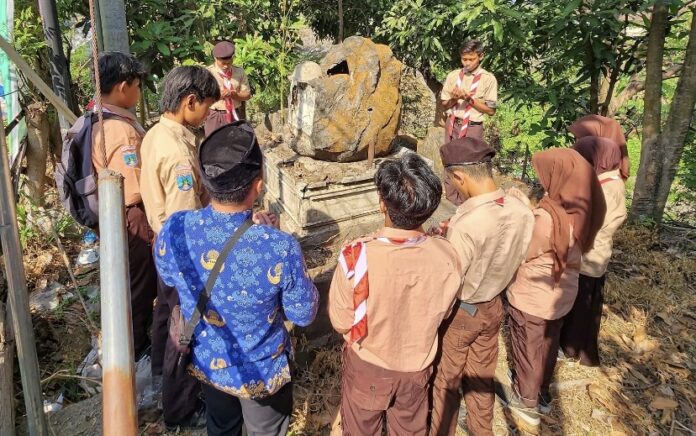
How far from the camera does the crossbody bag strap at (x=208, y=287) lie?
176cm

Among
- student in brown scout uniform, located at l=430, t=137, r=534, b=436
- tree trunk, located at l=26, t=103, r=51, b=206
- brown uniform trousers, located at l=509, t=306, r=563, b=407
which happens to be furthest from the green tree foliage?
Result: brown uniform trousers, located at l=509, t=306, r=563, b=407

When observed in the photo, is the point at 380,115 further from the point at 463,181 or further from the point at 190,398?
the point at 190,398

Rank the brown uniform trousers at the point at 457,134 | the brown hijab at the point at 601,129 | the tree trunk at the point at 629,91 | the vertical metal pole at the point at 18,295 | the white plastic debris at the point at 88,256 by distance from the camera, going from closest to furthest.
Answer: the vertical metal pole at the point at 18,295 < the brown hijab at the point at 601,129 < the white plastic debris at the point at 88,256 < the brown uniform trousers at the point at 457,134 < the tree trunk at the point at 629,91

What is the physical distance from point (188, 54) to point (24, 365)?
3.81 m

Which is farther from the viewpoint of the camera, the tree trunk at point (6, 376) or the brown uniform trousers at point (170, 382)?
the brown uniform trousers at point (170, 382)

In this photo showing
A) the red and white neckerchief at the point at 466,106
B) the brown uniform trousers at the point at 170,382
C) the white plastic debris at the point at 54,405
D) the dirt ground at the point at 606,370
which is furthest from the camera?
the red and white neckerchief at the point at 466,106

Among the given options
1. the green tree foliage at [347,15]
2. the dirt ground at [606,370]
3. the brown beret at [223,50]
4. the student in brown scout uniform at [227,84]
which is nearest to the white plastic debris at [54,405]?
the dirt ground at [606,370]

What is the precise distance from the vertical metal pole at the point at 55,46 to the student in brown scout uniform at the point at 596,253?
152 inches

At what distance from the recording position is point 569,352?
11.6ft

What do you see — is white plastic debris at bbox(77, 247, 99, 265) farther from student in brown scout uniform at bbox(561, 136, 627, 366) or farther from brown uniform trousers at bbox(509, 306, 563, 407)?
student in brown scout uniform at bbox(561, 136, 627, 366)

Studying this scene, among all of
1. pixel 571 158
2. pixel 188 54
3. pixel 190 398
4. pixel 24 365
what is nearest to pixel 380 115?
pixel 188 54

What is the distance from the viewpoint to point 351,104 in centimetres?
544

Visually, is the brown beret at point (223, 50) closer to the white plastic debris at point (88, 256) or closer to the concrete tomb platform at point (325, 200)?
the concrete tomb platform at point (325, 200)

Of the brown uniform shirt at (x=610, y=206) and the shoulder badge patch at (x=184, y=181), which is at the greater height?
the shoulder badge patch at (x=184, y=181)
